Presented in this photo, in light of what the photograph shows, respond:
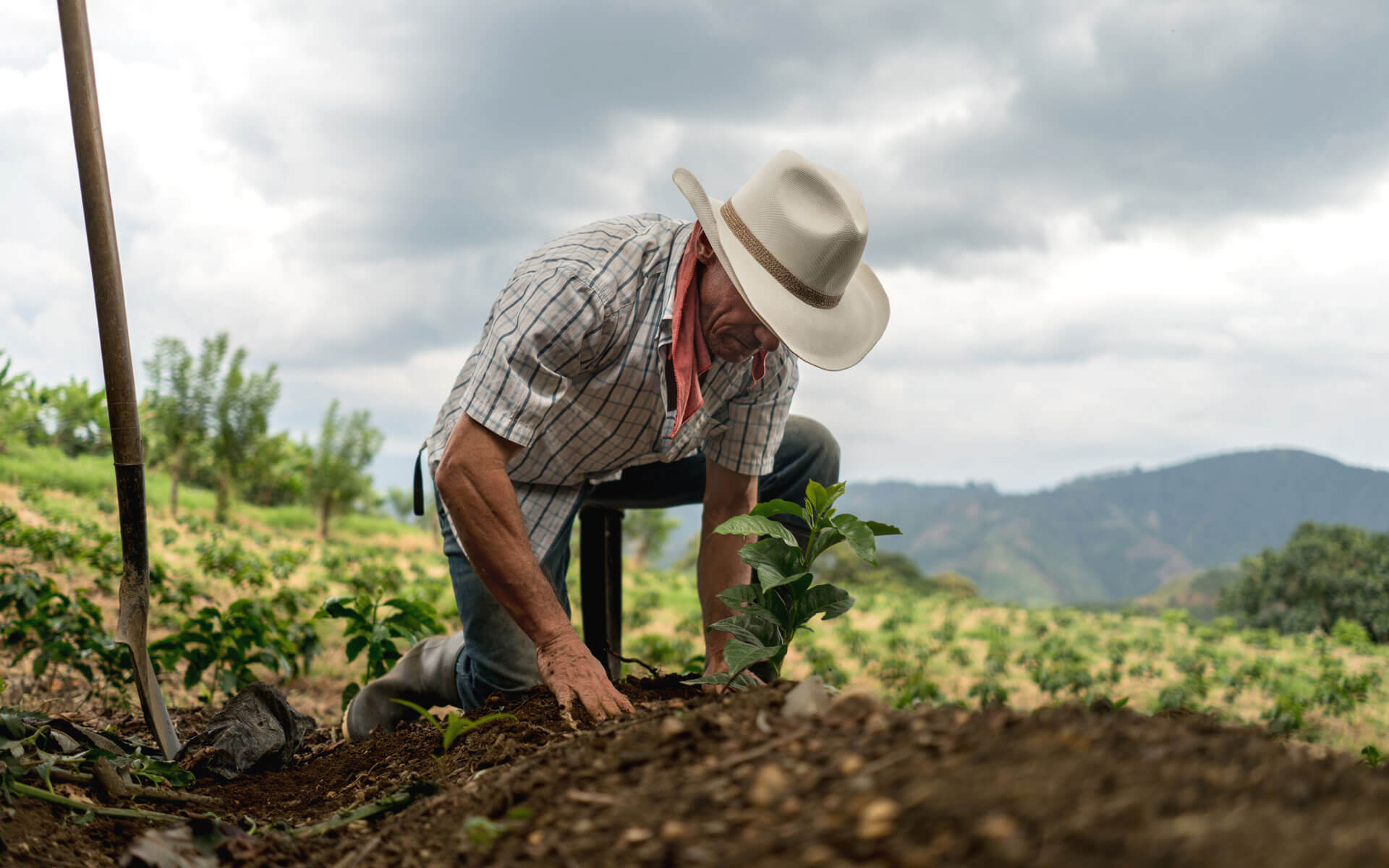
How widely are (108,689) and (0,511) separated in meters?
0.98

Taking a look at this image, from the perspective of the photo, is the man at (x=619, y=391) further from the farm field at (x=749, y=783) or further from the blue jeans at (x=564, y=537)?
the farm field at (x=749, y=783)

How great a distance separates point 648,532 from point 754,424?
2374 centimetres

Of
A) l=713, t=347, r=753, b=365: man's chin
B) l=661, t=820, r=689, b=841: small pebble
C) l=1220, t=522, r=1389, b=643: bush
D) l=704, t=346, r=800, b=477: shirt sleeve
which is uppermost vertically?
l=713, t=347, r=753, b=365: man's chin

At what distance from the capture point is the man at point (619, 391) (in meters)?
2.35

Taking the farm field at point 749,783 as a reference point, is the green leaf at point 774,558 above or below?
above

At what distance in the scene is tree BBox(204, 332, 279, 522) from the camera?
14461mm

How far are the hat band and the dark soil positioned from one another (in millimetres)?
1267

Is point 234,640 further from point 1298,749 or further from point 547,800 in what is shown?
point 1298,749

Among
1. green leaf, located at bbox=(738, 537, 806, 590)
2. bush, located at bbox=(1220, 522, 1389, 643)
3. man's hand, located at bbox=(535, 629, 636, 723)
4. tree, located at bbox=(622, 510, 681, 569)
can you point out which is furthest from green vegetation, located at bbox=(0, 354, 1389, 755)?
tree, located at bbox=(622, 510, 681, 569)

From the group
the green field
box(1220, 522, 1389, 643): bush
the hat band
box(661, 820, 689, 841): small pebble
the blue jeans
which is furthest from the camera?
box(1220, 522, 1389, 643): bush

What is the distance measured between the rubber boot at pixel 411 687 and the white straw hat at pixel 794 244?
1860 millimetres

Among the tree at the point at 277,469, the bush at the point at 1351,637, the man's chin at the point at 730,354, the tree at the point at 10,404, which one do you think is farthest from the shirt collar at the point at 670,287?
the tree at the point at 277,469

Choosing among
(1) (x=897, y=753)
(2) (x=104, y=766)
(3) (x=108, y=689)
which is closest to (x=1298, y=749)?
(1) (x=897, y=753)

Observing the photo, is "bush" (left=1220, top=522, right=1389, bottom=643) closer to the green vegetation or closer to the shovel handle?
the green vegetation
